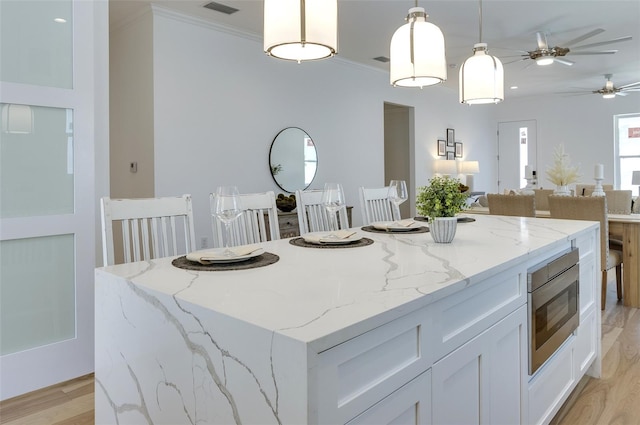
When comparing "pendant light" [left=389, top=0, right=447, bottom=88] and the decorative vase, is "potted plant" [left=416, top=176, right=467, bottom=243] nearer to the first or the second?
the decorative vase

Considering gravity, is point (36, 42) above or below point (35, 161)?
above

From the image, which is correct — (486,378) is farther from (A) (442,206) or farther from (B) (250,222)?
(B) (250,222)

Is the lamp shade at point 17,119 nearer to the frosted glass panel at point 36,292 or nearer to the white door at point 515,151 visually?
the frosted glass panel at point 36,292

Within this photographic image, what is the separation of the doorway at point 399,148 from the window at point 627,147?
4.02m

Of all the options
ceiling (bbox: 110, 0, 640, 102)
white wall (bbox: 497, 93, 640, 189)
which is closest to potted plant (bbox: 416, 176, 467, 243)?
ceiling (bbox: 110, 0, 640, 102)

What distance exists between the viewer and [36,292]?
2.40 metres

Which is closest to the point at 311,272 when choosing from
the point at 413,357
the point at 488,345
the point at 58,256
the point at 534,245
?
the point at 413,357

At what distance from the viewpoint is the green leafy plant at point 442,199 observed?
1.76m

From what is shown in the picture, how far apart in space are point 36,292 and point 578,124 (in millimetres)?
9035

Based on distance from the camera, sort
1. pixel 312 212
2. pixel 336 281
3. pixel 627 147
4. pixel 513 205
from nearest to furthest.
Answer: pixel 336 281, pixel 312 212, pixel 513 205, pixel 627 147

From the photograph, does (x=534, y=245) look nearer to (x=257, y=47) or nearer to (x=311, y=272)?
(x=311, y=272)

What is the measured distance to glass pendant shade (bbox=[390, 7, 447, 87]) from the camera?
1856mm

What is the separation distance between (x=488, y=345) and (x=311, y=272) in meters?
0.58

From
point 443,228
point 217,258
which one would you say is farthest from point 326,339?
point 443,228
